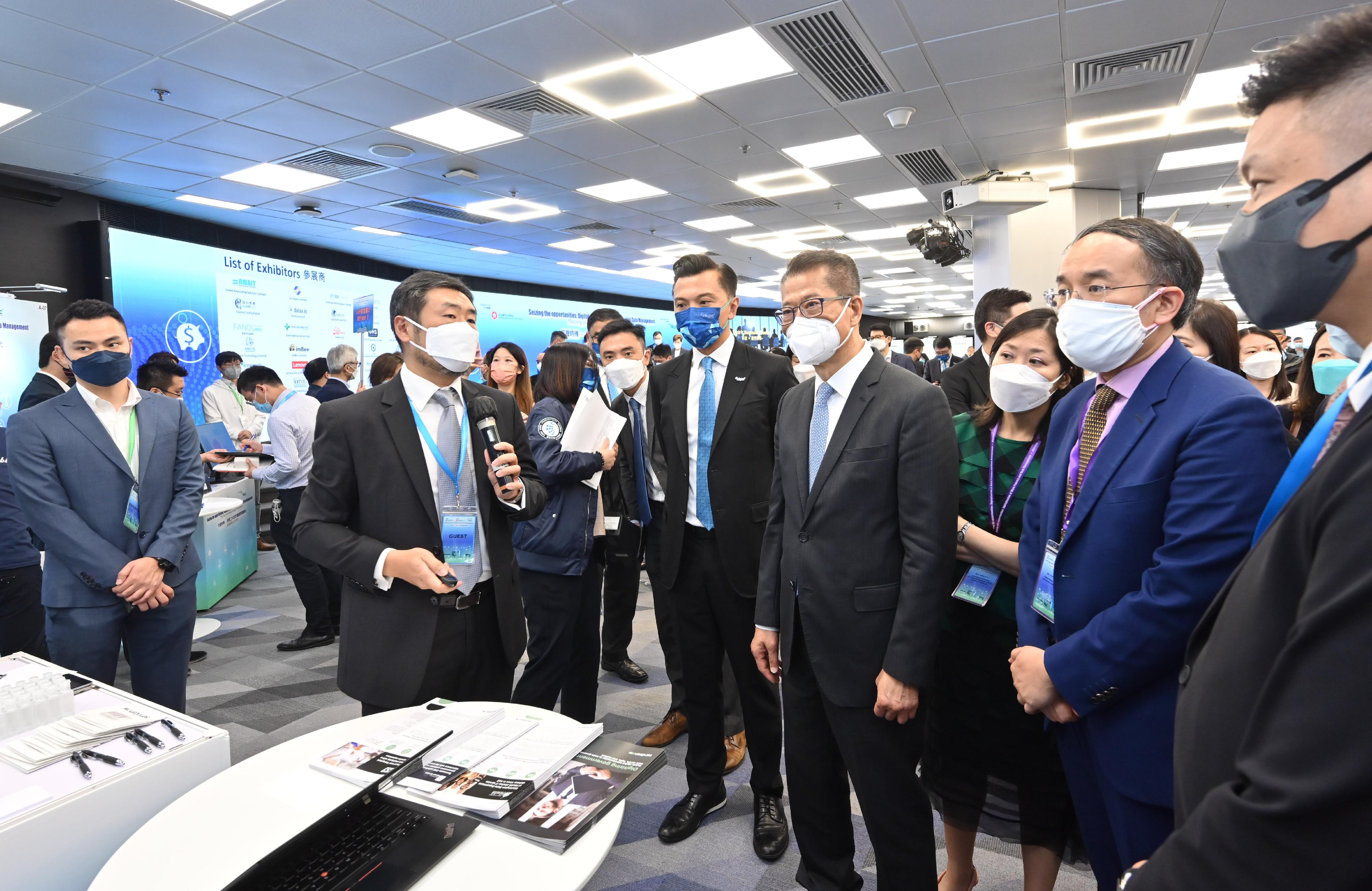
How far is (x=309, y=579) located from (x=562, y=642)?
256 cm

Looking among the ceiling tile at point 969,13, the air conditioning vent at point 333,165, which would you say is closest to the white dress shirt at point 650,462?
the ceiling tile at point 969,13

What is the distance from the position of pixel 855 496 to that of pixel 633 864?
1503 mm

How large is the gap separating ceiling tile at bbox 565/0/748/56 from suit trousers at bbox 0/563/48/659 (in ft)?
12.9

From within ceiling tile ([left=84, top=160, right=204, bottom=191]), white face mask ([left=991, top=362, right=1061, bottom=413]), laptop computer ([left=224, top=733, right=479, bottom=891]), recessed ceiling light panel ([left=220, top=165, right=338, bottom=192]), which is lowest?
laptop computer ([left=224, top=733, right=479, bottom=891])

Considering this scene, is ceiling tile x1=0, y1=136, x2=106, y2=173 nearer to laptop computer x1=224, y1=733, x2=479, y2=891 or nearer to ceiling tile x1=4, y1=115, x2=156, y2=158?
ceiling tile x1=4, y1=115, x2=156, y2=158

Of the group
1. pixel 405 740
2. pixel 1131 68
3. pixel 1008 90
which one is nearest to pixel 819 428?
pixel 405 740

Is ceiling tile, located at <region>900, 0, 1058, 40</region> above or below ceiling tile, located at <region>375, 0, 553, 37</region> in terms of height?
above

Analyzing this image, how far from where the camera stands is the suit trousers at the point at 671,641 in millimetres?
2592

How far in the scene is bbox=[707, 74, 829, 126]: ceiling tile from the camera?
510 cm

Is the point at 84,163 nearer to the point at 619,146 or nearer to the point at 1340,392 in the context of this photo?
the point at 619,146

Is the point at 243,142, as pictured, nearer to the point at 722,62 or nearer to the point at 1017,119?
the point at 722,62

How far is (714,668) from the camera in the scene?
2.44 meters

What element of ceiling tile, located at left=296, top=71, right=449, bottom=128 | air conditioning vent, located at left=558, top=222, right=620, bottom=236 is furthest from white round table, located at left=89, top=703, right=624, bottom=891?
air conditioning vent, located at left=558, top=222, right=620, bottom=236

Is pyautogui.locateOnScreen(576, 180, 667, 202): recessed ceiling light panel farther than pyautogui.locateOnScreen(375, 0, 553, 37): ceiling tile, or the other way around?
pyautogui.locateOnScreen(576, 180, 667, 202): recessed ceiling light panel
